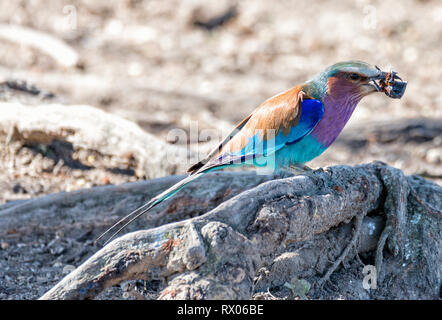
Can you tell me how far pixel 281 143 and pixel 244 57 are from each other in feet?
19.5

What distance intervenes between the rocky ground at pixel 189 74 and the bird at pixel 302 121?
4.08ft

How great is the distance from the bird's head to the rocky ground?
177 cm

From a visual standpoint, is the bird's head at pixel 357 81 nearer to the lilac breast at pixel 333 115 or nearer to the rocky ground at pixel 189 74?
the lilac breast at pixel 333 115

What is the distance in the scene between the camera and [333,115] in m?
3.35

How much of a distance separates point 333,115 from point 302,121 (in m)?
0.18

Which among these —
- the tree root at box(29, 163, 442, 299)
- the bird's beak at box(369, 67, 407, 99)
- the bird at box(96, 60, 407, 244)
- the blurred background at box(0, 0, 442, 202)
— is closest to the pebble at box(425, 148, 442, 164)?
the blurred background at box(0, 0, 442, 202)

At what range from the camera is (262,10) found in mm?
10344

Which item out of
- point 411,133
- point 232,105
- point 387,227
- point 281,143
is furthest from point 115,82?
point 387,227

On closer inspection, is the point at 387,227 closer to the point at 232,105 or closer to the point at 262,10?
the point at 232,105

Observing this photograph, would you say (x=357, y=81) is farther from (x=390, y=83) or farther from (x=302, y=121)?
(x=302, y=121)

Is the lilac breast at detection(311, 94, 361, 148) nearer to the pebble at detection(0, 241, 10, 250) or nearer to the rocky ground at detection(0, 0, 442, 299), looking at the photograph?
the rocky ground at detection(0, 0, 442, 299)

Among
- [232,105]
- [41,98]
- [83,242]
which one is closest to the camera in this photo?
[83,242]

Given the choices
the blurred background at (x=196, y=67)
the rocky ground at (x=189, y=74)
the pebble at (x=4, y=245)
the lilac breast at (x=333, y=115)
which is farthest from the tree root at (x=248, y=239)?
the blurred background at (x=196, y=67)

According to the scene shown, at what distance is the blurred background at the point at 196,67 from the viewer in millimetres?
5238
